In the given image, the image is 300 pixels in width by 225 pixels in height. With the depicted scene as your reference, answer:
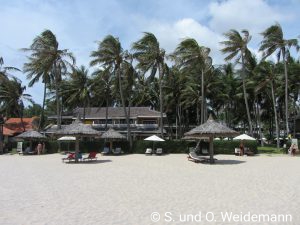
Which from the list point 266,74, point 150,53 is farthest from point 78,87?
point 266,74

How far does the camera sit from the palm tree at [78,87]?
152ft

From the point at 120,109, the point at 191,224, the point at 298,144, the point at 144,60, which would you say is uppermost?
the point at 144,60

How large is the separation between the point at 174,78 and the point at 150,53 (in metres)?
13.1

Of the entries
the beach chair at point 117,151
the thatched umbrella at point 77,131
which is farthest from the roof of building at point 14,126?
the thatched umbrella at point 77,131

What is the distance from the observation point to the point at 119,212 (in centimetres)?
824

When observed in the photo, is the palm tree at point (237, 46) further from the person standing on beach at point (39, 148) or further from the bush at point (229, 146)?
the person standing on beach at point (39, 148)

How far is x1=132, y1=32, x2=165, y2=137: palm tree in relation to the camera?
123 ft

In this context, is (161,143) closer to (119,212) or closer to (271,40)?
(271,40)

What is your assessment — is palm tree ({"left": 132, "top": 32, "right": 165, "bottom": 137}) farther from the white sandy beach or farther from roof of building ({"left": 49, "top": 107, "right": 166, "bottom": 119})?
the white sandy beach

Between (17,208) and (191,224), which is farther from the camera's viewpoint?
(17,208)

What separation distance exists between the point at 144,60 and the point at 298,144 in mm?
16561

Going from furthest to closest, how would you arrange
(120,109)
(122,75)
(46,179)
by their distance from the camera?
1. (120,109)
2. (122,75)
3. (46,179)

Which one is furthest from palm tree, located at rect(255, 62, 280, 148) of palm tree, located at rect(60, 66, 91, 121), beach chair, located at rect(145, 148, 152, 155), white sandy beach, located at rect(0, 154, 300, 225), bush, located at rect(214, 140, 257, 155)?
white sandy beach, located at rect(0, 154, 300, 225)

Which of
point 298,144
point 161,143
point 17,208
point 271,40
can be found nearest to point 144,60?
point 161,143
